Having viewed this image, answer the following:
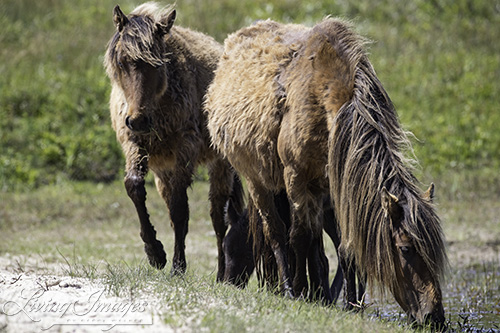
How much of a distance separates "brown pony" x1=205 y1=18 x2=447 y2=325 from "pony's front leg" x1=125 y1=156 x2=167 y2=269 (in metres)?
0.87

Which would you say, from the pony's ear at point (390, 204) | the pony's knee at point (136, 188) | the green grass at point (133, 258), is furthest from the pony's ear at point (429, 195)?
the pony's knee at point (136, 188)

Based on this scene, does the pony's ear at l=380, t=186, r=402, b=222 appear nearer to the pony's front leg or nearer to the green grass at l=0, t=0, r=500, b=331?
the green grass at l=0, t=0, r=500, b=331

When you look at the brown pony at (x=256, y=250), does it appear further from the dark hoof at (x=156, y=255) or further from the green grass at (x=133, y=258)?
the dark hoof at (x=156, y=255)

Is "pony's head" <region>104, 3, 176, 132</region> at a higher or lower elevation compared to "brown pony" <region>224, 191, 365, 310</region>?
higher

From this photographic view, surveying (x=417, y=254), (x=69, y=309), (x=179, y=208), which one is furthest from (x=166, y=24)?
(x=417, y=254)

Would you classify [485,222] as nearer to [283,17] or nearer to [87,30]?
[283,17]

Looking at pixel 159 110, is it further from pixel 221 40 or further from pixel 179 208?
pixel 221 40

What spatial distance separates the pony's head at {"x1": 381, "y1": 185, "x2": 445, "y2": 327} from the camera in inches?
192

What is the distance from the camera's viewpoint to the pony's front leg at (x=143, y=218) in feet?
23.5

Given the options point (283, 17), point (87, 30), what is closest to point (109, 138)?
point (87, 30)

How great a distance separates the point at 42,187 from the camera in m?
13.2

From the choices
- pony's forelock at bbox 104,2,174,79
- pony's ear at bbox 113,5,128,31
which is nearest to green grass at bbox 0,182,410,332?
pony's forelock at bbox 104,2,174,79

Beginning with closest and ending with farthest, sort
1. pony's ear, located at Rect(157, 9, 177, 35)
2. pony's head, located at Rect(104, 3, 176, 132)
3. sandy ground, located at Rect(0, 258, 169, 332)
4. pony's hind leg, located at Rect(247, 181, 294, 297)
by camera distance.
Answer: sandy ground, located at Rect(0, 258, 169, 332) < pony's hind leg, located at Rect(247, 181, 294, 297) < pony's head, located at Rect(104, 3, 176, 132) < pony's ear, located at Rect(157, 9, 177, 35)

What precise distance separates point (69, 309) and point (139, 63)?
3163mm
